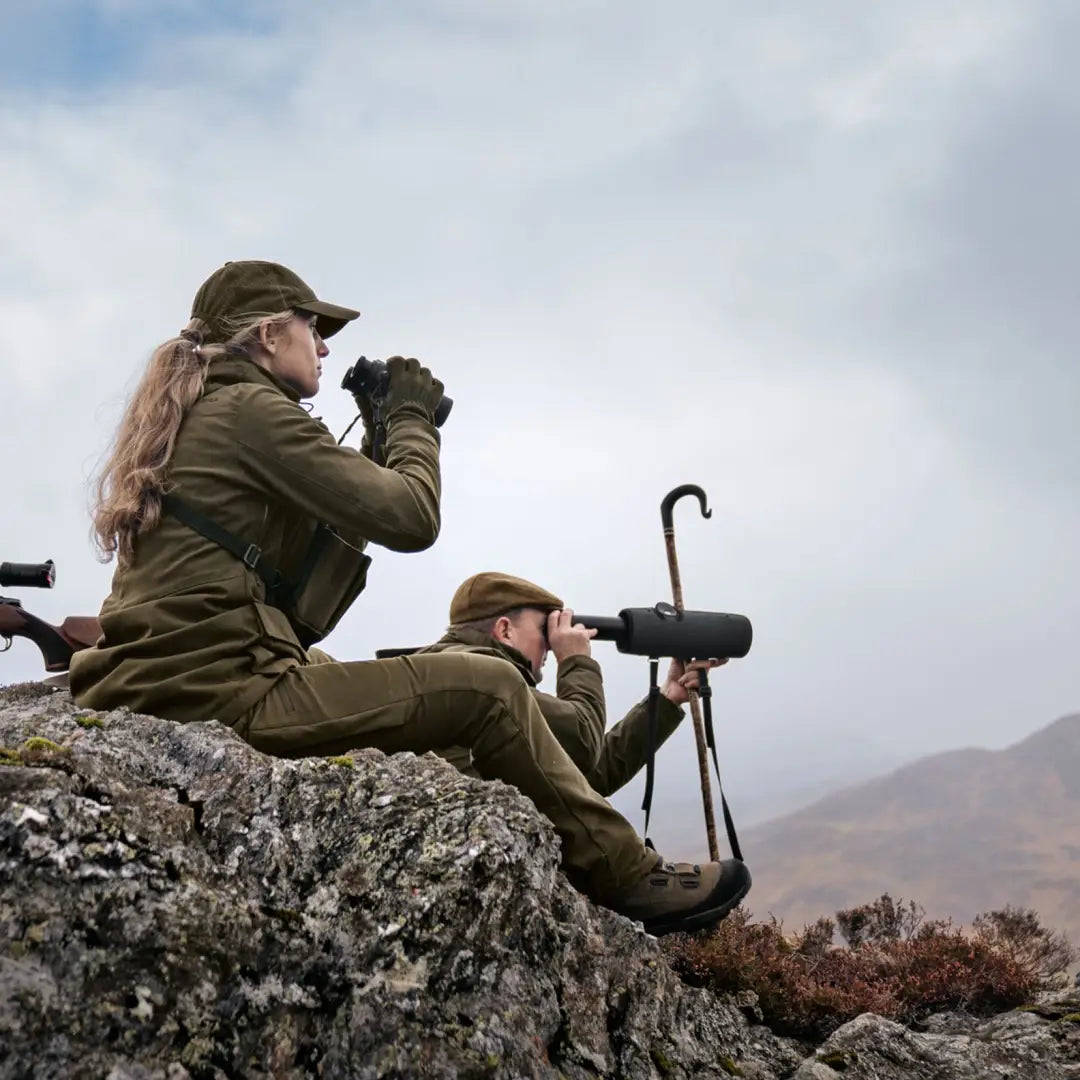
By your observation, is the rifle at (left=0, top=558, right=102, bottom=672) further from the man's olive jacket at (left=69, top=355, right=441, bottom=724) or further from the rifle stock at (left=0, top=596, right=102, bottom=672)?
the man's olive jacket at (left=69, top=355, right=441, bottom=724)

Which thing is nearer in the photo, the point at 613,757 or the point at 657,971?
the point at 657,971

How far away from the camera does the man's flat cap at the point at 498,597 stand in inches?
268

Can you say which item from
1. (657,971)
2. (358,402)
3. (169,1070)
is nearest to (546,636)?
(358,402)

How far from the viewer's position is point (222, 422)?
471 centimetres

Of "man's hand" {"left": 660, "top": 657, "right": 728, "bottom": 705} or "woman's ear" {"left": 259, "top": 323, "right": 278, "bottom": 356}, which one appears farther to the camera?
"man's hand" {"left": 660, "top": 657, "right": 728, "bottom": 705}

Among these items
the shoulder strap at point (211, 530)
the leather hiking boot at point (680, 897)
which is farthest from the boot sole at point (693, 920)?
the shoulder strap at point (211, 530)

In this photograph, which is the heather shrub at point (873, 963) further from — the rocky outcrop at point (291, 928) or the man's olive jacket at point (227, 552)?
the man's olive jacket at point (227, 552)

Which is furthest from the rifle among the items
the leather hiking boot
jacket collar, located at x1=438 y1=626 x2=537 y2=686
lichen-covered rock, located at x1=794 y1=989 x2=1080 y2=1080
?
lichen-covered rock, located at x1=794 y1=989 x2=1080 y2=1080

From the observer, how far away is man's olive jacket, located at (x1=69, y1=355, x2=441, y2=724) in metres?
4.40

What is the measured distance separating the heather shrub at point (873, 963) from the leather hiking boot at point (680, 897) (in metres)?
0.66

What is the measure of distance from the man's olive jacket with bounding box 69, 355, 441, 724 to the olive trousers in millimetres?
159

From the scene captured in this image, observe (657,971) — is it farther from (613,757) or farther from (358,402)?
(358,402)

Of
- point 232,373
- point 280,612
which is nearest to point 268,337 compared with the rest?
point 232,373

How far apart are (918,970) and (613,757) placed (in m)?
2.16
